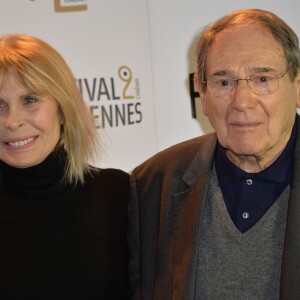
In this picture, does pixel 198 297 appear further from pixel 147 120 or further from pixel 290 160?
pixel 147 120

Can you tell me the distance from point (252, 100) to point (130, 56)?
106 cm

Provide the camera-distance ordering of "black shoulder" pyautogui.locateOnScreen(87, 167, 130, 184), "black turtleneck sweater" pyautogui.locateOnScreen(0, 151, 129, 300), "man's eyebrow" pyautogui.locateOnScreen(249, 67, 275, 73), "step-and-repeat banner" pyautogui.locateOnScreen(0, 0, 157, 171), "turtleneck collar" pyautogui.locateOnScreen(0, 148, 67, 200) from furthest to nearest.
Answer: "step-and-repeat banner" pyautogui.locateOnScreen(0, 0, 157, 171)
"black shoulder" pyautogui.locateOnScreen(87, 167, 130, 184)
"turtleneck collar" pyautogui.locateOnScreen(0, 148, 67, 200)
"black turtleneck sweater" pyautogui.locateOnScreen(0, 151, 129, 300)
"man's eyebrow" pyautogui.locateOnScreen(249, 67, 275, 73)

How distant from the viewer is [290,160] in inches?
70.6

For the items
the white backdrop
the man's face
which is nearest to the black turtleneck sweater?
the white backdrop

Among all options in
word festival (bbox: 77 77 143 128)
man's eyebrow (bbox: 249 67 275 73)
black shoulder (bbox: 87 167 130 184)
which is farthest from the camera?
word festival (bbox: 77 77 143 128)

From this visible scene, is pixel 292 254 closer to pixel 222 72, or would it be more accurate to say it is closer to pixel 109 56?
pixel 222 72

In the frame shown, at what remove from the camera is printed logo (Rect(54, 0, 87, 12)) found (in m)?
2.42

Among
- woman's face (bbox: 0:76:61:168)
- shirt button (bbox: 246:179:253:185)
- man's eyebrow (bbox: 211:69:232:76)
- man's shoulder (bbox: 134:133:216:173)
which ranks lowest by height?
shirt button (bbox: 246:179:253:185)

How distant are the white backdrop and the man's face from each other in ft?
2.86

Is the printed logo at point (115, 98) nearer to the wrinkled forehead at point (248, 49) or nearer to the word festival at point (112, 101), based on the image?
the word festival at point (112, 101)

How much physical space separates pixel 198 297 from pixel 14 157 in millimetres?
803

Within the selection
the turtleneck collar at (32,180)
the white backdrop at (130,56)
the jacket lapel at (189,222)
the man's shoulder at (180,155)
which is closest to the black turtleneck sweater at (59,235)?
the turtleneck collar at (32,180)

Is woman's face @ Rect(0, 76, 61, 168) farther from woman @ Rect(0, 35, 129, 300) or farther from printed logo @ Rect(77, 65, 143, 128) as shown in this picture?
printed logo @ Rect(77, 65, 143, 128)

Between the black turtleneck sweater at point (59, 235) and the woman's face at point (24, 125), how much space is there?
0.06 m
